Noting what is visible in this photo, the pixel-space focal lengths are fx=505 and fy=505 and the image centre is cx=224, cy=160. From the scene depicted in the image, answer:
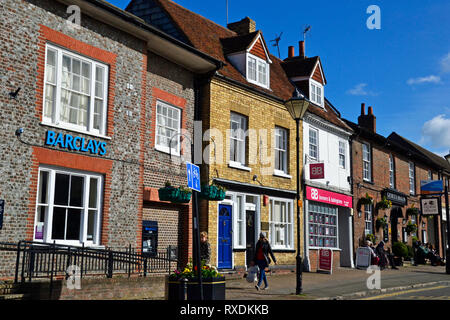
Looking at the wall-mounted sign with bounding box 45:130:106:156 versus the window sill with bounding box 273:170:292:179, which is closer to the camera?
the wall-mounted sign with bounding box 45:130:106:156

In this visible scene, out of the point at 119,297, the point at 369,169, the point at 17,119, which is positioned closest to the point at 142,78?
the point at 17,119

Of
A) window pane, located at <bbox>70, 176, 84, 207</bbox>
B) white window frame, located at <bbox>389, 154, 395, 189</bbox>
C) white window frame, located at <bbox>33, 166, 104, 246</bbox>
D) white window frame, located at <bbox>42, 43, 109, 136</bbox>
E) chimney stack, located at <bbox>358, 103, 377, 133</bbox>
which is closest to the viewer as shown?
→ white window frame, located at <bbox>33, 166, 104, 246</bbox>

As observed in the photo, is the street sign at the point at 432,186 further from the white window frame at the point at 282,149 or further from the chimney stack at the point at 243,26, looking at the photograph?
the chimney stack at the point at 243,26

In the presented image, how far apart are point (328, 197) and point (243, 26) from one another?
937cm

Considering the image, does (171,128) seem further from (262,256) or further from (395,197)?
(395,197)

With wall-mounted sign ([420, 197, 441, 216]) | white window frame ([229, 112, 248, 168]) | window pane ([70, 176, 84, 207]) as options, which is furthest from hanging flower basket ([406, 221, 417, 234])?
window pane ([70, 176, 84, 207])

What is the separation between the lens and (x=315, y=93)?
2570cm

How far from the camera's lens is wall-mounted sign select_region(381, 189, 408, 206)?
1184 inches

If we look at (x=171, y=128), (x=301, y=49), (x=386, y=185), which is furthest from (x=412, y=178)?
(x=171, y=128)

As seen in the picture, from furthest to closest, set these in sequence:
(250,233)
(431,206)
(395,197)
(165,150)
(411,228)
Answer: (411,228)
(395,197)
(431,206)
(250,233)
(165,150)

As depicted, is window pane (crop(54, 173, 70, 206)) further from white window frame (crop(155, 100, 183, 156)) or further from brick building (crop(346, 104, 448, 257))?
brick building (crop(346, 104, 448, 257))

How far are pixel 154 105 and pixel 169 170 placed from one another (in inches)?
85.3

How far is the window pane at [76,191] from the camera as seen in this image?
13031 mm

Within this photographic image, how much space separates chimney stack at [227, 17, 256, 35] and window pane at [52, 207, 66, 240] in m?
15.2
